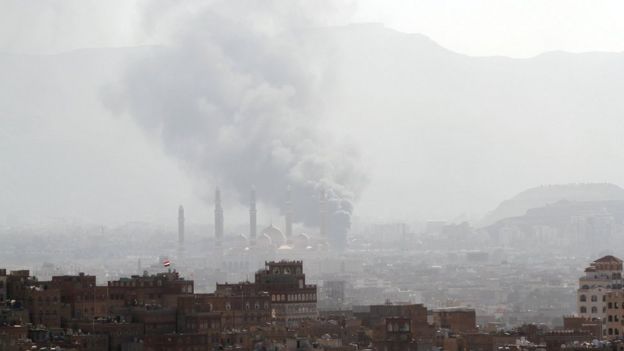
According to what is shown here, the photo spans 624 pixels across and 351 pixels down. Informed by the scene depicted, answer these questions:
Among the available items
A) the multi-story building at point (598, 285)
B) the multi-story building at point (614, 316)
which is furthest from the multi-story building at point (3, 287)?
the multi-story building at point (598, 285)

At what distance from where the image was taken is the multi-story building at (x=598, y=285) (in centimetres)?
10281

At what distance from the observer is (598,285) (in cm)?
10412

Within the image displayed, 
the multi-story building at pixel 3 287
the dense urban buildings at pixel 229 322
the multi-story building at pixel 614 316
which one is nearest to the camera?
the dense urban buildings at pixel 229 322

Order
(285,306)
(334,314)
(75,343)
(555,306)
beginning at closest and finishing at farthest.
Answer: (75,343)
(285,306)
(334,314)
(555,306)

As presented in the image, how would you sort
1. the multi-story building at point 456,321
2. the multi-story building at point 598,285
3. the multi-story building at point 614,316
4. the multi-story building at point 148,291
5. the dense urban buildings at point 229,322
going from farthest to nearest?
1. the multi-story building at point 456,321
2. the multi-story building at point 598,285
3. the multi-story building at point 148,291
4. the multi-story building at point 614,316
5. the dense urban buildings at point 229,322

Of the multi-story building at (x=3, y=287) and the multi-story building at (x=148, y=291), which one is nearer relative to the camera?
the multi-story building at (x=3, y=287)

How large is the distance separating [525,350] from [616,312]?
7601mm

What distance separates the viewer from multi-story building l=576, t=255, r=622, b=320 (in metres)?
103

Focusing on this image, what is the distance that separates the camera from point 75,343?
259 feet

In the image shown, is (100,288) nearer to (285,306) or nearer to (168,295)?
(168,295)

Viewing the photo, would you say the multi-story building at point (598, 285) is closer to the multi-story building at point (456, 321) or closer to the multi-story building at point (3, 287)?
the multi-story building at point (456, 321)

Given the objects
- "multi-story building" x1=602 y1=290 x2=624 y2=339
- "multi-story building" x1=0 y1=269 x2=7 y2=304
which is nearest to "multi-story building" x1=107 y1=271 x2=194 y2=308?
"multi-story building" x1=0 y1=269 x2=7 y2=304

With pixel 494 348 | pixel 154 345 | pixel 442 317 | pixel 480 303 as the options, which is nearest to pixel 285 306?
pixel 442 317

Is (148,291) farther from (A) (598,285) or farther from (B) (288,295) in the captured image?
(A) (598,285)
